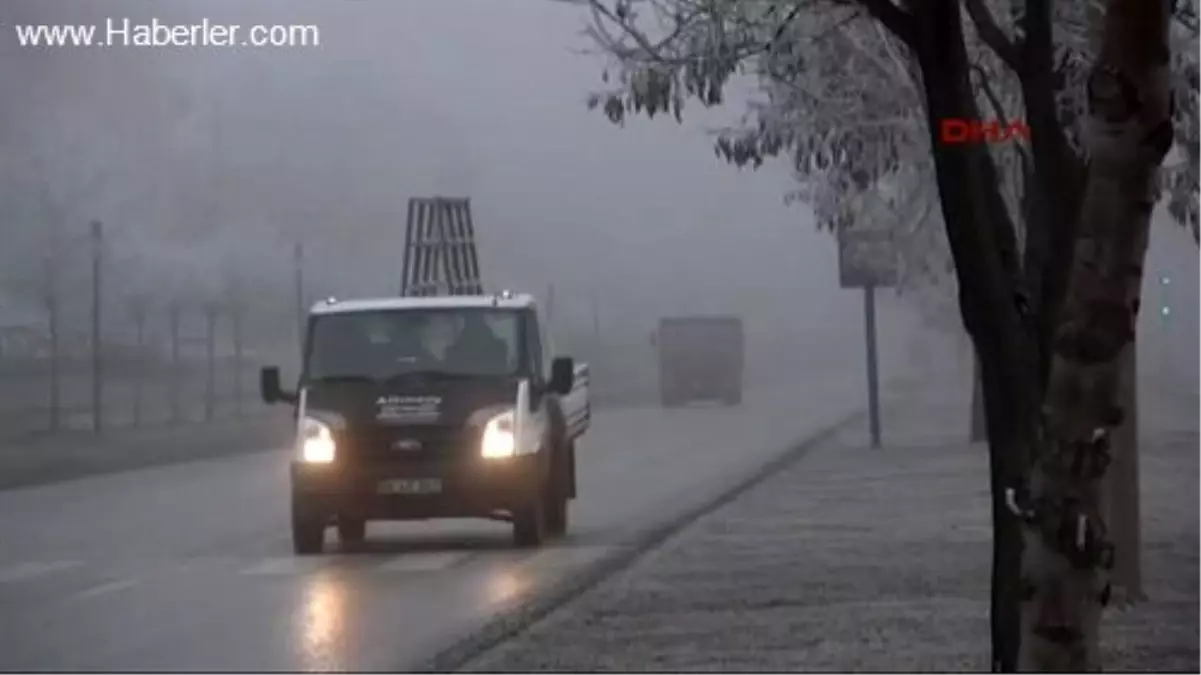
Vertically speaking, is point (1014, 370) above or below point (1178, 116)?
below

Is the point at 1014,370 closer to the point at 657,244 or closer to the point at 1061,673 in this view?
the point at 1061,673

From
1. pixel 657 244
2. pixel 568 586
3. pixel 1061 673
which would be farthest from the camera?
pixel 657 244

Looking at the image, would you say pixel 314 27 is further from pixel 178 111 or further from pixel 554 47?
pixel 178 111

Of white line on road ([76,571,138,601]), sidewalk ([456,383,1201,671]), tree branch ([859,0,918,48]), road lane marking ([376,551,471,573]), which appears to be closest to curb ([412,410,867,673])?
sidewalk ([456,383,1201,671])

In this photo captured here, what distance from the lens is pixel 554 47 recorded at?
31156 millimetres

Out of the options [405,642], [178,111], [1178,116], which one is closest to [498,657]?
[405,642]

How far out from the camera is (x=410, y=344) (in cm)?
2270

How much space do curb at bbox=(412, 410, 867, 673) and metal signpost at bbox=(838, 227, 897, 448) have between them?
16.0ft

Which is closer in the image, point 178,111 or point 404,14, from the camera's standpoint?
point 404,14

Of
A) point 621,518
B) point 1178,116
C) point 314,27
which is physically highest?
point 314,27

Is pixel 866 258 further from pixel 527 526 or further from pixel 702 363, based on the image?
pixel 702 363

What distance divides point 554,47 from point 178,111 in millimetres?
10051

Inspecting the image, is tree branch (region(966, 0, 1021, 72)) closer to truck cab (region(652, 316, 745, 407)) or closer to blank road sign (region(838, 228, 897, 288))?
blank road sign (region(838, 228, 897, 288))

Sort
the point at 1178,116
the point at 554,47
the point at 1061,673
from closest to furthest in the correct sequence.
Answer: the point at 1061,673
the point at 1178,116
the point at 554,47
